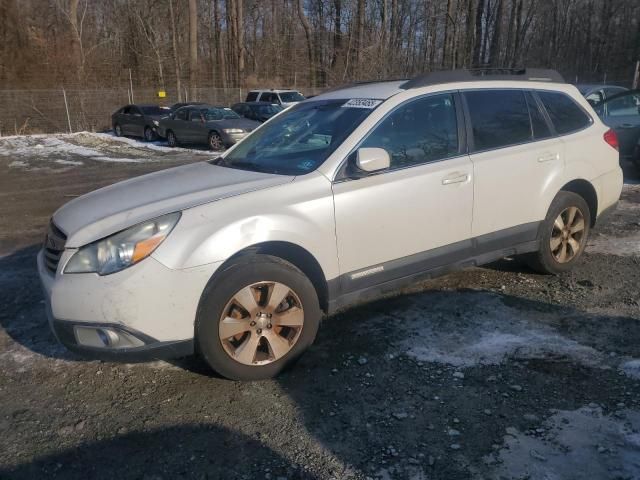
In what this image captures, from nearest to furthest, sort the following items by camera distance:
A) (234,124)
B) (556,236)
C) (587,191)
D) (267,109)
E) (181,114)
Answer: (556,236) → (587,191) → (234,124) → (181,114) → (267,109)

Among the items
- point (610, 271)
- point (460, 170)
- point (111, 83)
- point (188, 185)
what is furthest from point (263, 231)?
point (111, 83)

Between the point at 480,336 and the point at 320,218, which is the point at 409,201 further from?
the point at 480,336

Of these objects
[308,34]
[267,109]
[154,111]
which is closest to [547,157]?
[267,109]

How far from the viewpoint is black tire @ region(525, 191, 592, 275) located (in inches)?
190

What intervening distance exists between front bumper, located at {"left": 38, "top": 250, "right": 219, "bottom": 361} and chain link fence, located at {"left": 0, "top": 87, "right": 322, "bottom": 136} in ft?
83.8

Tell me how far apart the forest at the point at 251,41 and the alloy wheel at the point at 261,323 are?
96.6ft

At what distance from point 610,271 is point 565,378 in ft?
7.70

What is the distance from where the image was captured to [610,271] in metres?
5.25

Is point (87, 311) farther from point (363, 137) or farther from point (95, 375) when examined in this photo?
point (363, 137)

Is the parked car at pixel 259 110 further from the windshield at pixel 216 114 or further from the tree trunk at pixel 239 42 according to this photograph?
the tree trunk at pixel 239 42

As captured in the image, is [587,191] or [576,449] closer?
[576,449]

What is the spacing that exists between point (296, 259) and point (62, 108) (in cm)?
2723

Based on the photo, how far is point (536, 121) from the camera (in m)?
4.82

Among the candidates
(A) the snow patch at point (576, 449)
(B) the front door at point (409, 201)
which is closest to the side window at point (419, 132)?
(B) the front door at point (409, 201)
